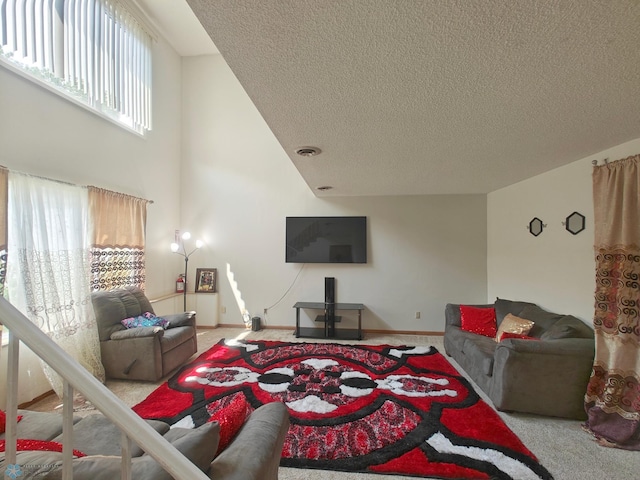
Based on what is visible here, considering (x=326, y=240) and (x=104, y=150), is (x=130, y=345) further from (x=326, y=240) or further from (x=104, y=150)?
(x=326, y=240)

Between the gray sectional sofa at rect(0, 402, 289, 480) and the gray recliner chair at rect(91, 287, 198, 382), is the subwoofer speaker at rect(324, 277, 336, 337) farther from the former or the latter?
the gray sectional sofa at rect(0, 402, 289, 480)

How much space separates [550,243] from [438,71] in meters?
2.66

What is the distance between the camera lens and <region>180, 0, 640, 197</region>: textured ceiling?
1.01m

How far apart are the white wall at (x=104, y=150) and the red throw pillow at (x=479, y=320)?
4.54m

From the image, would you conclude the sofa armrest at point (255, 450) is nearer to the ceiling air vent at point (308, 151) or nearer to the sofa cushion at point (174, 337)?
the ceiling air vent at point (308, 151)

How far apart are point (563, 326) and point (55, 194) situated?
16.3ft

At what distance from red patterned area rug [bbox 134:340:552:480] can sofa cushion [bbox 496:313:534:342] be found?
2.25 ft

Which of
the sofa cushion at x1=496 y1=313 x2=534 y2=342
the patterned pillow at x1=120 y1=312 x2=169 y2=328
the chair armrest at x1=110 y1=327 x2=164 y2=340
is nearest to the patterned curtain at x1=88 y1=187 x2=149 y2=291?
the patterned pillow at x1=120 y1=312 x2=169 y2=328

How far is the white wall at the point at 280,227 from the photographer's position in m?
4.56

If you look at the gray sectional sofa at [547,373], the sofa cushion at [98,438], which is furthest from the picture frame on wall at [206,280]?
the gray sectional sofa at [547,373]

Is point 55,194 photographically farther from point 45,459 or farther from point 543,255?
point 543,255

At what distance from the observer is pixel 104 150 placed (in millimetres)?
3516

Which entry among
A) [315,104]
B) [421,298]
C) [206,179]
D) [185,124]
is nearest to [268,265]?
[206,179]

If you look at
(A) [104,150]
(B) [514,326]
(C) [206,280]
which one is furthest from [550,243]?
(A) [104,150]
